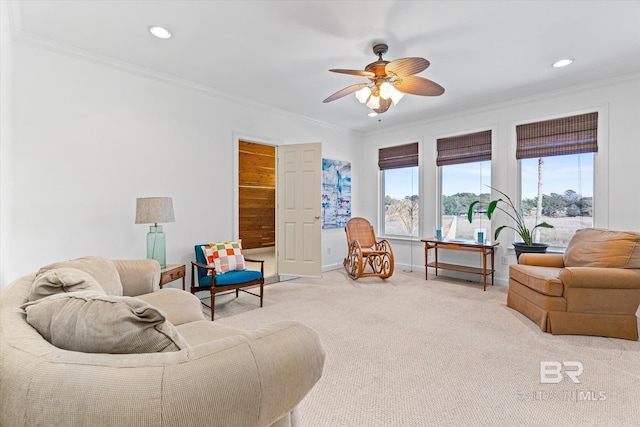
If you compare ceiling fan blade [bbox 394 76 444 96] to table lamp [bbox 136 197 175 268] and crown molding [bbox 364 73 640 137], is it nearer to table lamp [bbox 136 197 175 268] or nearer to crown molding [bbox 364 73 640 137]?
crown molding [bbox 364 73 640 137]

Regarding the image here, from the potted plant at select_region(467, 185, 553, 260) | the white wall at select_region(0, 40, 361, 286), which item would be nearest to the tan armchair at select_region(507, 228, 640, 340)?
the potted plant at select_region(467, 185, 553, 260)

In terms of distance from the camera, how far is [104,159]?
10.2 feet

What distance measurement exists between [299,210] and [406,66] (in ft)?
8.84

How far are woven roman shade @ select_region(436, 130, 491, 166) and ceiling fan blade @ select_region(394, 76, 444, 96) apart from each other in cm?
233

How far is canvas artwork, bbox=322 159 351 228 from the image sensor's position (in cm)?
549

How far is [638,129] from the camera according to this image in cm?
346

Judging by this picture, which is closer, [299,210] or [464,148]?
[299,210]

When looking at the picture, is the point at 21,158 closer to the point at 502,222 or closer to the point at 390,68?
the point at 390,68

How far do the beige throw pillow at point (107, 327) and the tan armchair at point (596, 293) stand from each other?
312 centimetres

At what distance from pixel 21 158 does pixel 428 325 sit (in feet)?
13.2

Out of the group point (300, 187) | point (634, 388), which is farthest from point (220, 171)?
point (634, 388)

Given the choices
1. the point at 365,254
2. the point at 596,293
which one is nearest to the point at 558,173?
the point at 596,293

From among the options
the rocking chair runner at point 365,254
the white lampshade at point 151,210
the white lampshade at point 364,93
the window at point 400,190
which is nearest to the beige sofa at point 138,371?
the white lampshade at point 151,210

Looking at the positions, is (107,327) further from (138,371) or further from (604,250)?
(604,250)
